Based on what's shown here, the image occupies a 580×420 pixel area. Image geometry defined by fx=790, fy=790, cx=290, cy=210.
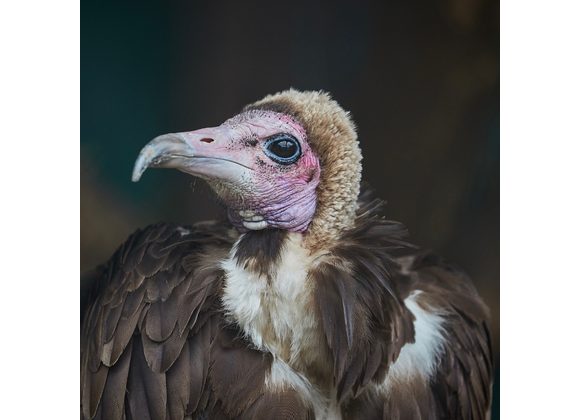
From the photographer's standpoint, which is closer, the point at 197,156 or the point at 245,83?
the point at 197,156

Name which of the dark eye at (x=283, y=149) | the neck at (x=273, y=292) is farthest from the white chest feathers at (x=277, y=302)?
the dark eye at (x=283, y=149)

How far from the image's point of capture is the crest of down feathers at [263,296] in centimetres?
153

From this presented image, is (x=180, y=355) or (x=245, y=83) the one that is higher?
(x=245, y=83)

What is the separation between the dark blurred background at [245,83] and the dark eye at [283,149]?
0.12 m

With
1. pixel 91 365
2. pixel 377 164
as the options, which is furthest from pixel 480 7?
pixel 91 365

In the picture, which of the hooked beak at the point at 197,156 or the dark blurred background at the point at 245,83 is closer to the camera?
the hooked beak at the point at 197,156

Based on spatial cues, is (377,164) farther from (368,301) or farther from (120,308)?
(120,308)

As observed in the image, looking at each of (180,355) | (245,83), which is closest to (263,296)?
(180,355)

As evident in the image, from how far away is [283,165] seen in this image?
5.05 feet

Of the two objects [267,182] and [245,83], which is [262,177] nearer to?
[267,182]

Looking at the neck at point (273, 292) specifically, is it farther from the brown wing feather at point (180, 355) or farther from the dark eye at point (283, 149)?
the dark eye at point (283, 149)

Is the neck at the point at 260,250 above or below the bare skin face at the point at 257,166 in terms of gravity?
below

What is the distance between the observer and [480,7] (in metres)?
1.77

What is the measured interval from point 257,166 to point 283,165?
53 mm
